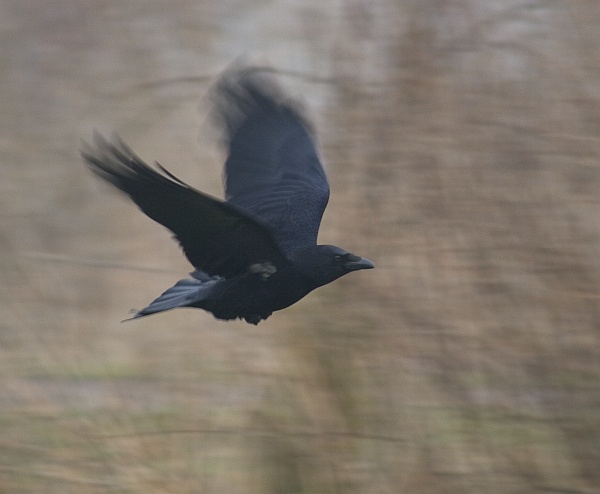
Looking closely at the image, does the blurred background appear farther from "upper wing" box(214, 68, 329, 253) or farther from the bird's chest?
the bird's chest

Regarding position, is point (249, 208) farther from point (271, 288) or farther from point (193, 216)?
point (193, 216)

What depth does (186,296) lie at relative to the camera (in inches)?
173

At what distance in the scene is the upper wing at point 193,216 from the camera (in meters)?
3.50

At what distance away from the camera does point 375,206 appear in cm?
542

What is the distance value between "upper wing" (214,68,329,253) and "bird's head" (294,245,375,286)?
27 cm

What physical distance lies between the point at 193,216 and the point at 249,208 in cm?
102

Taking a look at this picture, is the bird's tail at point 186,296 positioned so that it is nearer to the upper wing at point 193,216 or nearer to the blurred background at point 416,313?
the upper wing at point 193,216

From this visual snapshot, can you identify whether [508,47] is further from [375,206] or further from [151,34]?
[151,34]

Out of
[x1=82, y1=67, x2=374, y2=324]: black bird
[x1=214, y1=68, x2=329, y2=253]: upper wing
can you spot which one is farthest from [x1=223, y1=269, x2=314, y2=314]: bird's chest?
[x1=214, y1=68, x2=329, y2=253]: upper wing

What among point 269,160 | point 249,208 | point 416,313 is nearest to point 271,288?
point 249,208

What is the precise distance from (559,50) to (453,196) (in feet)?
2.78

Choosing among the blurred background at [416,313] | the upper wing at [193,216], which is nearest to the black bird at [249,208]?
the upper wing at [193,216]

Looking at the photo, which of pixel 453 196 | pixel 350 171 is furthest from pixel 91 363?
pixel 453 196

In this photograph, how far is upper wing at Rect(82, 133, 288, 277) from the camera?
350cm
